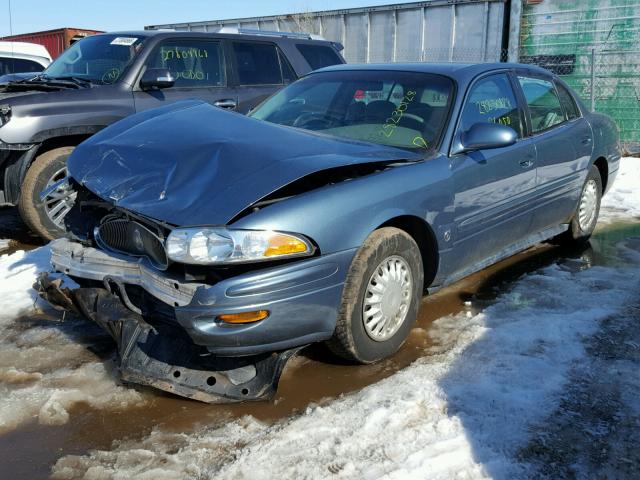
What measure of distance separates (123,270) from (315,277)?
0.99 meters

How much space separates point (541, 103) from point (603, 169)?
135 cm

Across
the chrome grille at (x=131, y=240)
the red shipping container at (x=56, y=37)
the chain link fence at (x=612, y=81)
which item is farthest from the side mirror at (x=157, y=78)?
the red shipping container at (x=56, y=37)

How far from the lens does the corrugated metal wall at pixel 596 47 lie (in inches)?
523

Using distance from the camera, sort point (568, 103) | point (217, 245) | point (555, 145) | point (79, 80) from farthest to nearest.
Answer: point (79, 80), point (568, 103), point (555, 145), point (217, 245)

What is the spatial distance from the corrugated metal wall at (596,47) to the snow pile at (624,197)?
12.9 ft

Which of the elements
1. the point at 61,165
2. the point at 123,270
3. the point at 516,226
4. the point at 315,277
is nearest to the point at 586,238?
the point at 516,226

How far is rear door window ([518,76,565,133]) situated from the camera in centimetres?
473

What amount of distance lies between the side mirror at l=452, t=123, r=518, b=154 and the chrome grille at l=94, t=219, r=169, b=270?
1.87 metres

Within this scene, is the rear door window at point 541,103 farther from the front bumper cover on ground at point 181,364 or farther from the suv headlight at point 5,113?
the suv headlight at point 5,113

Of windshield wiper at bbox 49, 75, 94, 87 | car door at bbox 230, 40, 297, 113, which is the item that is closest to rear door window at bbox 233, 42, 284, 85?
car door at bbox 230, 40, 297, 113

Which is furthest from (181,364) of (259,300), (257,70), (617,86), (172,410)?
(617,86)

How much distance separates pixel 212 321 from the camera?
2773mm

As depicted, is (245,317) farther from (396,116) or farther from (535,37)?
(535,37)

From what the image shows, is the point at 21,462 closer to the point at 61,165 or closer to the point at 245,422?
the point at 245,422
